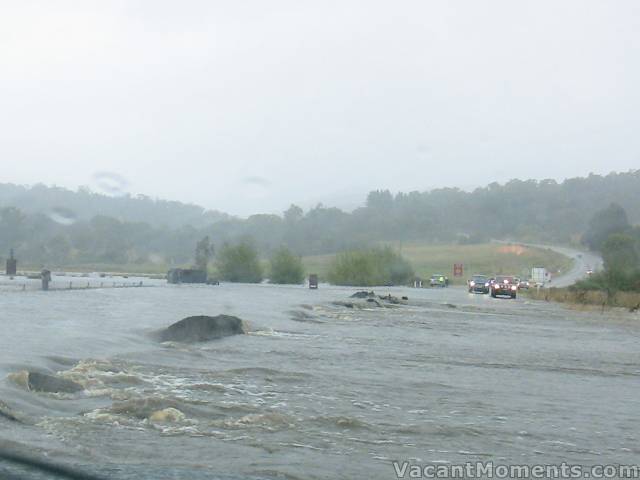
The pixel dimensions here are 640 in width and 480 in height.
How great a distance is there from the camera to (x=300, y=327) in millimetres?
28391

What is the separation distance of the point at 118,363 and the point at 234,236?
102 metres

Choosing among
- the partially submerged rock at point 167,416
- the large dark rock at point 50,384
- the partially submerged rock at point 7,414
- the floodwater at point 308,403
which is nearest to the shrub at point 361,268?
the floodwater at point 308,403

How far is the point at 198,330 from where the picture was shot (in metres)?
22.3

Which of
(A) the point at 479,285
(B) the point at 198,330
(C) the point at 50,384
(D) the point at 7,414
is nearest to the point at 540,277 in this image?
(A) the point at 479,285

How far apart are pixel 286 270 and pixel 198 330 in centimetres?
9032

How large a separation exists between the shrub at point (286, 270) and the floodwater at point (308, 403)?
87110 mm

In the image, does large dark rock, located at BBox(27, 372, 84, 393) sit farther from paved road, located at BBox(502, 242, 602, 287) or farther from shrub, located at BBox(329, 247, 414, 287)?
shrub, located at BBox(329, 247, 414, 287)

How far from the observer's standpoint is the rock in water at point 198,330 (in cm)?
2170

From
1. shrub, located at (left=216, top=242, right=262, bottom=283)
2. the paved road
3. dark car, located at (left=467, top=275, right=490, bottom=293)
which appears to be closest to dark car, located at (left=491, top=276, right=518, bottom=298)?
dark car, located at (left=467, top=275, right=490, bottom=293)

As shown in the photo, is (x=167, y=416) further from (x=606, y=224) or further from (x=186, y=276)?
(x=606, y=224)

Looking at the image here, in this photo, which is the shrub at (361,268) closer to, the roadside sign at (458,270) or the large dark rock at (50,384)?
the roadside sign at (458,270)

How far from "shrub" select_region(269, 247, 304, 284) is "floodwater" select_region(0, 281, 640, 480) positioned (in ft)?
286

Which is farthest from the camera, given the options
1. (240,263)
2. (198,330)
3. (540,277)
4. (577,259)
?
(577,259)

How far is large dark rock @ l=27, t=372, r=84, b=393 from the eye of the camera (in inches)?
476
